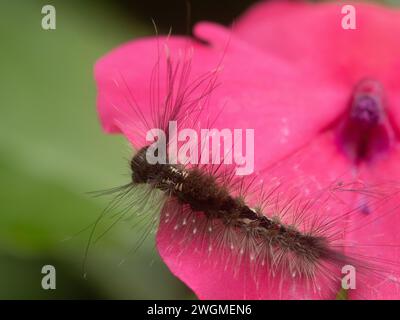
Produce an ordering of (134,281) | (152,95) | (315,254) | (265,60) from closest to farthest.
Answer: (315,254)
(152,95)
(265,60)
(134,281)

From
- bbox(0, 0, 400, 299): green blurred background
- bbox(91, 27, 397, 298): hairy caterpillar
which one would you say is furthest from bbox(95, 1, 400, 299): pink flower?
Result: bbox(0, 0, 400, 299): green blurred background

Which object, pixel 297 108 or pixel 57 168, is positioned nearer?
pixel 297 108

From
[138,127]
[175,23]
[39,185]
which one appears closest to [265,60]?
[138,127]

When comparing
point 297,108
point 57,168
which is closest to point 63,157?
point 57,168

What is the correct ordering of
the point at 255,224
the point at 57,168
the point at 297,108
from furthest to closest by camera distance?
the point at 57,168, the point at 297,108, the point at 255,224

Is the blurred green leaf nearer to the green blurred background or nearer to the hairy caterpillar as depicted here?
the green blurred background

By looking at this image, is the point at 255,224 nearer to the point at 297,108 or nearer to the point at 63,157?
the point at 297,108

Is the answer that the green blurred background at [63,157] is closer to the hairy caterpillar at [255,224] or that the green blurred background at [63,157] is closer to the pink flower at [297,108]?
the pink flower at [297,108]

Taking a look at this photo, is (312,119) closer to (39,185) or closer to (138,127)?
(138,127)
